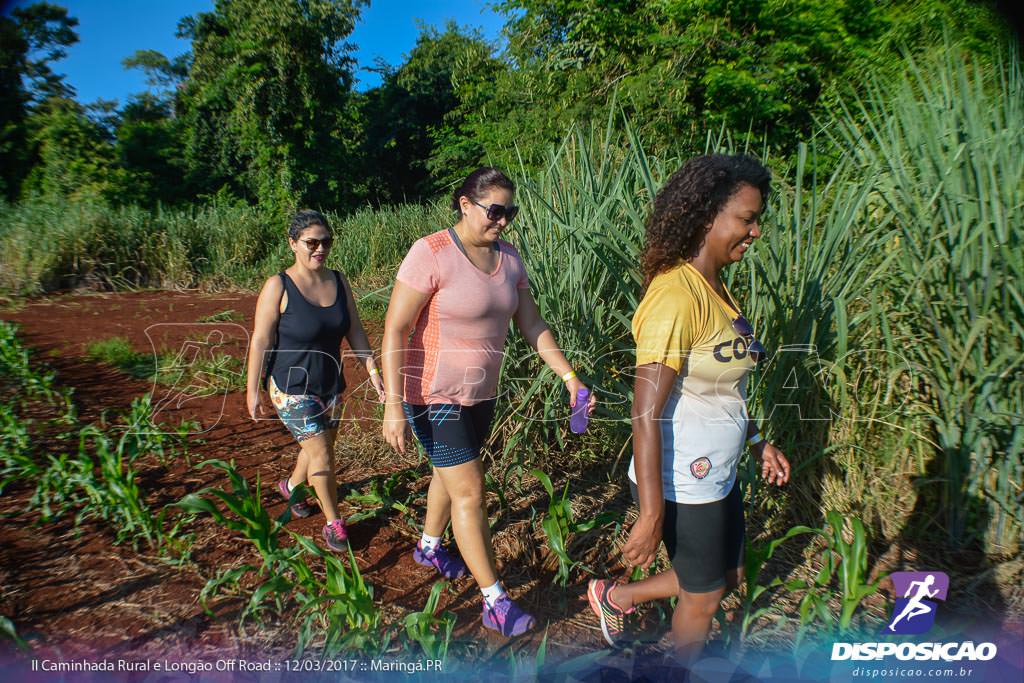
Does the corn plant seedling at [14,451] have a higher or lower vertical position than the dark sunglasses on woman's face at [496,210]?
lower

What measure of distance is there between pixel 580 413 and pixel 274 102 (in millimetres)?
15968

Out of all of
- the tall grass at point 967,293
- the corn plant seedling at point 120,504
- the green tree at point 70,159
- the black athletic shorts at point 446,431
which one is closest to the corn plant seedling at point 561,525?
the black athletic shorts at point 446,431

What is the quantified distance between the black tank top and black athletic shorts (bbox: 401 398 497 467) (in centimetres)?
55

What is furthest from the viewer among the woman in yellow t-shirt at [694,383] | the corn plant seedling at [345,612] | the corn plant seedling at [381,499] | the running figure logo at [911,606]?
the corn plant seedling at [381,499]

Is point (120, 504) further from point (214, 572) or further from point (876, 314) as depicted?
point (876, 314)

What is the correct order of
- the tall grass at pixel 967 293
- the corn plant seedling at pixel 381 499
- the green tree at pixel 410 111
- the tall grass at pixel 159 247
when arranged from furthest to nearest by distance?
the green tree at pixel 410 111 → the tall grass at pixel 159 247 → the corn plant seedling at pixel 381 499 → the tall grass at pixel 967 293

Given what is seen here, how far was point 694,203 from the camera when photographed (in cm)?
166

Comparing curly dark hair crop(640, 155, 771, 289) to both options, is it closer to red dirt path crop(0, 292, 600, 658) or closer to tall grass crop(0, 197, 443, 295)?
red dirt path crop(0, 292, 600, 658)

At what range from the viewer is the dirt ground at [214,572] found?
6.61ft

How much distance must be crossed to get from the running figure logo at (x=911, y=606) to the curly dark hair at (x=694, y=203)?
52.6 inches

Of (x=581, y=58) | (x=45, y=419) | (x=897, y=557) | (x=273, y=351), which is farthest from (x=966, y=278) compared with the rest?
(x=581, y=58)

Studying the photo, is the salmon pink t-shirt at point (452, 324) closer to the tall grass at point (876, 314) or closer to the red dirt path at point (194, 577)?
the tall grass at point (876, 314)

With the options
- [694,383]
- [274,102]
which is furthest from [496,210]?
[274,102]

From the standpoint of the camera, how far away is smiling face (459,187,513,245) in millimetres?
1989
